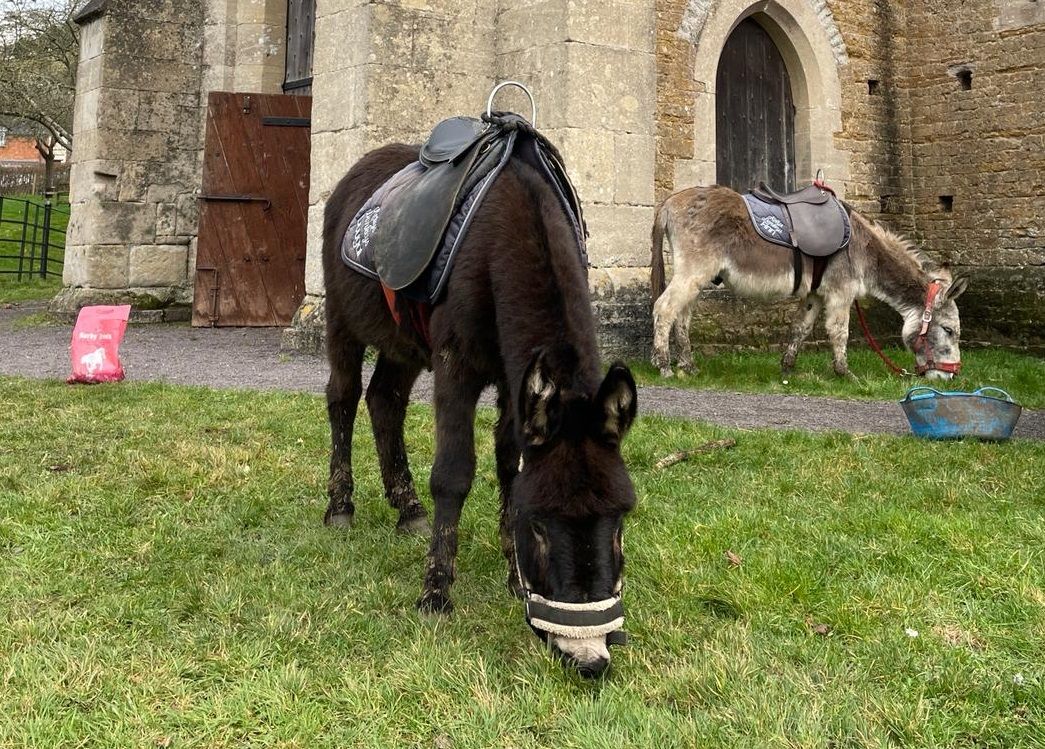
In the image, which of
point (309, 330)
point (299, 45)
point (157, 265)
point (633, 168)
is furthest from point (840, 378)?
point (157, 265)

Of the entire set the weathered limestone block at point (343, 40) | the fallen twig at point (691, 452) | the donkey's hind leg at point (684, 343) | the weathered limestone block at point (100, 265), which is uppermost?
the weathered limestone block at point (343, 40)

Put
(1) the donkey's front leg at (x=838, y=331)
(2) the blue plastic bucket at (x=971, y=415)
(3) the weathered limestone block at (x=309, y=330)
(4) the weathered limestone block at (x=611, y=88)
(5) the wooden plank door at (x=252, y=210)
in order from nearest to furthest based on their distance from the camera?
1. (2) the blue plastic bucket at (x=971, y=415)
2. (1) the donkey's front leg at (x=838, y=331)
3. (4) the weathered limestone block at (x=611, y=88)
4. (3) the weathered limestone block at (x=309, y=330)
5. (5) the wooden plank door at (x=252, y=210)

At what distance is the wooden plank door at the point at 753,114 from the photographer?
34.0 ft

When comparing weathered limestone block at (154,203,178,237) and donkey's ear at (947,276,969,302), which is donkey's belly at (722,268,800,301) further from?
weathered limestone block at (154,203,178,237)

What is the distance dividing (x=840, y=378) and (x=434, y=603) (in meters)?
6.30

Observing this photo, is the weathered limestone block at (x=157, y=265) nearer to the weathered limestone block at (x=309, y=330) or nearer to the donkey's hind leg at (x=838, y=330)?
the weathered limestone block at (x=309, y=330)

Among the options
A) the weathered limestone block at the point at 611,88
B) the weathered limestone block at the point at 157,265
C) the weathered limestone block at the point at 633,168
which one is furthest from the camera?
the weathered limestone block at the point at 157,265

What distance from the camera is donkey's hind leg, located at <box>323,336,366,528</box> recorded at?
3.95m

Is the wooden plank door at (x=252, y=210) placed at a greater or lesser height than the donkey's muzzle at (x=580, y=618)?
greater

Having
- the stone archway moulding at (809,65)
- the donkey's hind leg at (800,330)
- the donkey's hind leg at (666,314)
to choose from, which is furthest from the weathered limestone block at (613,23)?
the donkey's hind leg at (800,330)

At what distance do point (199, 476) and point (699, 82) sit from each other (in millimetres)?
7042

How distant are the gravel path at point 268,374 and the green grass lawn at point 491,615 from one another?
1421mm

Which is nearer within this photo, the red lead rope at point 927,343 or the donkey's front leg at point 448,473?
the donkey's front leg at point 448,473

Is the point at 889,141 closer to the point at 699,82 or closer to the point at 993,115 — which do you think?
the point at 993,115
